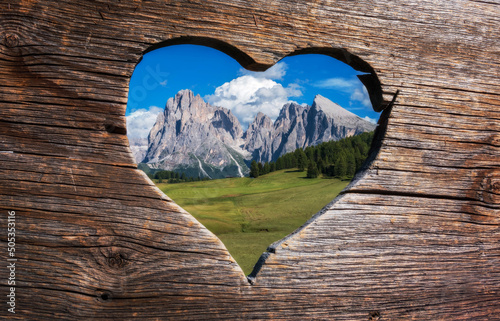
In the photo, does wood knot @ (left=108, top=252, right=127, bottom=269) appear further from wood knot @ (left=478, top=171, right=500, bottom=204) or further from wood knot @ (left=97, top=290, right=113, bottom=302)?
wood knot @ (left=478, top=171, right=500, bottom=204)

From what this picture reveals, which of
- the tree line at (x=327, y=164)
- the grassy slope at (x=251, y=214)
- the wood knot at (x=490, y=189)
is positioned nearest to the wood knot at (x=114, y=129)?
the wood knot at (x=490, y=189)

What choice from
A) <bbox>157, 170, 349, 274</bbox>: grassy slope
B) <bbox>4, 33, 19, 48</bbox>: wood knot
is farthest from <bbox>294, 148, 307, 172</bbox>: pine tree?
<bbox>4, 33, 19, 48</bbox>: wood knot

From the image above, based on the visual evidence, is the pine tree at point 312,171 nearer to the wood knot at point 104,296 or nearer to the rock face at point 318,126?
the wood knot at point 104,296

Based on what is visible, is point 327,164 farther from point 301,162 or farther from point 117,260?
point 117,260

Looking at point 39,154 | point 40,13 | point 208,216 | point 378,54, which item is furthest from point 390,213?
point 208,216

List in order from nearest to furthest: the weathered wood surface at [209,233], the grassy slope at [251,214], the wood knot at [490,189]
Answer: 1. the weathered wood surface at [209,233]
2. the wood knot at [490,189]
3. the grassy slope at [251,214]

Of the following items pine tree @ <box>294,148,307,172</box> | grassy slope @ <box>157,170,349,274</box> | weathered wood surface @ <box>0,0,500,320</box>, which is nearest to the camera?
weathered wood surface @ <box>0,0,500,320</box>

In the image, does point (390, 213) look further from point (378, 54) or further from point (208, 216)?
point (208, 216)

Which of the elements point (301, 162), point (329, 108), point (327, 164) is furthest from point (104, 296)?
point (329, 108)
